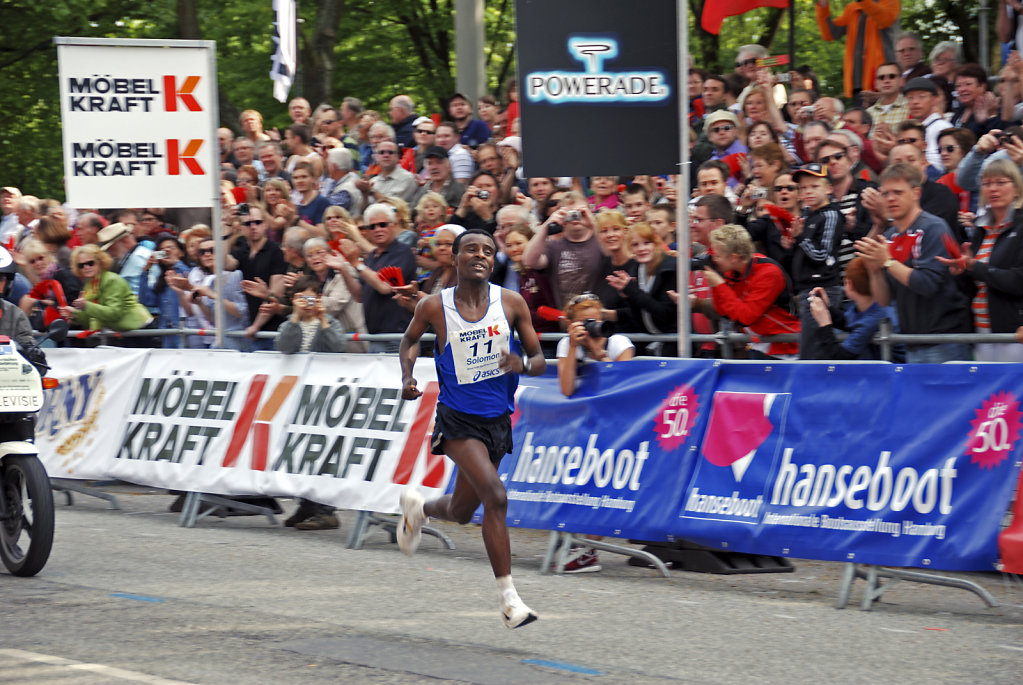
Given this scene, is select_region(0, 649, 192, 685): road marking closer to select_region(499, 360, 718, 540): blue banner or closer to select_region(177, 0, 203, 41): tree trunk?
select_region(499, 360, 718, 540): blue banner

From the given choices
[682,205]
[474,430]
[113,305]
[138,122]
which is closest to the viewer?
[474,430]

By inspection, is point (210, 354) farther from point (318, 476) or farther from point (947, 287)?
point (947, 287)

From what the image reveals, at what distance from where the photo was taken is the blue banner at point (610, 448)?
9.81 meters

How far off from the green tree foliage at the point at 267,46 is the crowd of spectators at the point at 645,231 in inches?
465

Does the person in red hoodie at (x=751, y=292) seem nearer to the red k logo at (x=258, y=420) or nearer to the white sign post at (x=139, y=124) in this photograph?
the red k logo at (x=258, y=420)

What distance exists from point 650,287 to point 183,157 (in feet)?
15.6

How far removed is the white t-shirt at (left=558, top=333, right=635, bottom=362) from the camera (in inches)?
415

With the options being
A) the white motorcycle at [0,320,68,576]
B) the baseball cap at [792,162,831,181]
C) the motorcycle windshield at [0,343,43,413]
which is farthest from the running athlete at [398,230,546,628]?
the baseball cap at [792,162,831,181]

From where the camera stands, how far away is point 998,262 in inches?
373

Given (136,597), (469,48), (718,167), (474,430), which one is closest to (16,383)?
(136,597)

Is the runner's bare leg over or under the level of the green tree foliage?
under

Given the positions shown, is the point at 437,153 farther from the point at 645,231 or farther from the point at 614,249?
the point at 645,231

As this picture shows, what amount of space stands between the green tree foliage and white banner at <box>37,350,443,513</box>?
15033 mm

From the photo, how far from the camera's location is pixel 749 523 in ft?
30.5
